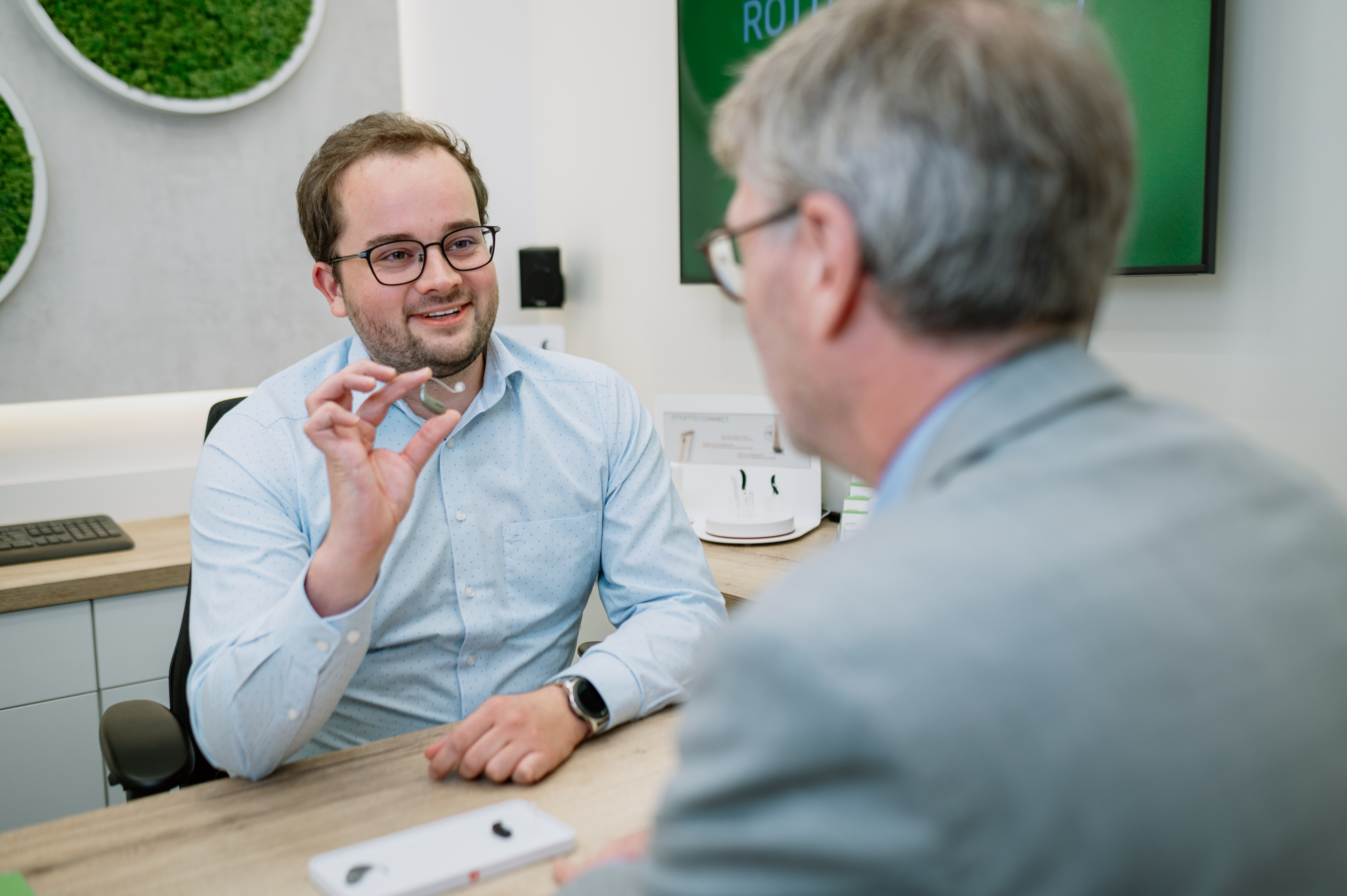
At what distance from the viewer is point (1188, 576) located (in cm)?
53

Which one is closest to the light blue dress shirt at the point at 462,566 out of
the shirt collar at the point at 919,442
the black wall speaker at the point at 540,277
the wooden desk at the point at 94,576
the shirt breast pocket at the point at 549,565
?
the shirt breast pocket at the point at 549,565

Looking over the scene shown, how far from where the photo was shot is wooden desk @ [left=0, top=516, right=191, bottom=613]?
215 centimetres

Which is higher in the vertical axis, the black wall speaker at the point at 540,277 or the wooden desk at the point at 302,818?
the black wall speaker at the point at 540,277

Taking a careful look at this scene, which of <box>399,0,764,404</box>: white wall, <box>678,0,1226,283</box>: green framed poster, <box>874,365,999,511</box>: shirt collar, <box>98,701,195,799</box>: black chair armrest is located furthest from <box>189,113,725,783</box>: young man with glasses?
<box>399,0,764,404</box>: white wall

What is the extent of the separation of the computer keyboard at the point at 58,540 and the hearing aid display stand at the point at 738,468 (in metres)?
1.39

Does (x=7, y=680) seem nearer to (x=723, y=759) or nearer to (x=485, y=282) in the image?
(x=485, y=282)

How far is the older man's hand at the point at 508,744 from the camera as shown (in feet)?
3.76

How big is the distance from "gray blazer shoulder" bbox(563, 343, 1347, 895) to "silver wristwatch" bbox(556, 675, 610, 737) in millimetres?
706

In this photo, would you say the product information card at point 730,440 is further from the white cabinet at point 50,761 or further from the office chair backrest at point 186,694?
the white cabinet at point 50,761

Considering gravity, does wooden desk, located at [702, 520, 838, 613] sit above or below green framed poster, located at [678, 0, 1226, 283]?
below

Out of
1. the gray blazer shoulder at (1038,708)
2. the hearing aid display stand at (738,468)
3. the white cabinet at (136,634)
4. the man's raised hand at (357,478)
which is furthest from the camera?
A: the hearing aid display stand at (738,468)

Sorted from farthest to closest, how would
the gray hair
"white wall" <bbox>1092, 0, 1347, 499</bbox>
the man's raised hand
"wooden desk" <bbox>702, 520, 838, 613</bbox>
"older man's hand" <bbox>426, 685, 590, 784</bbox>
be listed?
"wooden desk" <bbox>702, 520, 838, 613</bbox> → "white wall" <bbox>1092, 0, 1347, 499</bbox> → the man's raised hand → "older man's hand" <bbox>426, 685, 590, 784</bbox> → the gray hair

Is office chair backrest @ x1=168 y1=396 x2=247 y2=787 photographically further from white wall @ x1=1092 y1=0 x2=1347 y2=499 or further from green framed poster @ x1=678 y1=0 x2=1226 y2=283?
white wall @ x1=1092 y1=0 x2=1347 y2=499

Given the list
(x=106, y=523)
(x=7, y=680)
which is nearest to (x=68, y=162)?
(x=106, y=523)
